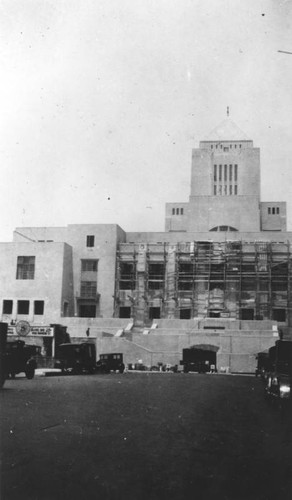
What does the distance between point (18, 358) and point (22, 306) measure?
91.8 ft

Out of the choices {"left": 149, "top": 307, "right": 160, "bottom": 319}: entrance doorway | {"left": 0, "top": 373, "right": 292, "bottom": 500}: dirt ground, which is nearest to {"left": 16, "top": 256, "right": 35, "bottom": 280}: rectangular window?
{"left": 149, "top": 307, "right": 160, "bottom": 319}: entrance doorway

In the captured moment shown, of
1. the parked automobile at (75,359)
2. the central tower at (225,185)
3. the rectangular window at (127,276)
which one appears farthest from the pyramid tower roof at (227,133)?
the parked automobile at (75,359)

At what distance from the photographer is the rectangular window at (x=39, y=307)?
167 ft

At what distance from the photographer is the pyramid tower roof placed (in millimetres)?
64000

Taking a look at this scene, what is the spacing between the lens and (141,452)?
7512mm

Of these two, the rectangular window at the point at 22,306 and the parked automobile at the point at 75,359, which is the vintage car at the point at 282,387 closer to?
the parked automobile at the point at 75,359

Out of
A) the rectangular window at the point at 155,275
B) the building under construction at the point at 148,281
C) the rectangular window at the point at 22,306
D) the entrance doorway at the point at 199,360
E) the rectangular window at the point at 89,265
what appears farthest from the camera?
the rectangular window at the point at 89,265

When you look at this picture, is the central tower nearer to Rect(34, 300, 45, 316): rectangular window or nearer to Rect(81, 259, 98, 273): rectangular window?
Rect(81, 259, 98, 273): rectangular window

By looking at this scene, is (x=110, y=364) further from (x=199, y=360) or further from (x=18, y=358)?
(x=18, y=358)

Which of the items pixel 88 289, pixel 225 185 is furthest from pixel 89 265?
pixel 225 185

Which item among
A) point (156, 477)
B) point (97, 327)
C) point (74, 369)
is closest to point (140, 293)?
point (97, 327)

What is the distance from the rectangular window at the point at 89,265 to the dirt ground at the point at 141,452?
41100 mm

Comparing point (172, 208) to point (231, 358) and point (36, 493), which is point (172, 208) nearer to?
point (231, 358)

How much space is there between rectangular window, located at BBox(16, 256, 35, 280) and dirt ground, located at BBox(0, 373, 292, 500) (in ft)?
131
